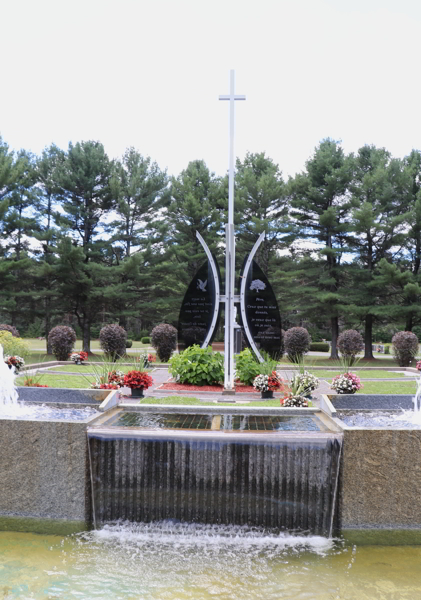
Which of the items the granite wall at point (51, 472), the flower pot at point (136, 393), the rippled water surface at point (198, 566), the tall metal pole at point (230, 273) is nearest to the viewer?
the rippled water surface at point (198, 566)

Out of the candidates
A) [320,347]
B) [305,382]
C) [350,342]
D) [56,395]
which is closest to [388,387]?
[305,382]

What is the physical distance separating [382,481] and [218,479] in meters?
1.65

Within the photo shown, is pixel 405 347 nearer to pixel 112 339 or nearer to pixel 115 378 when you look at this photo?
pixel 112 339

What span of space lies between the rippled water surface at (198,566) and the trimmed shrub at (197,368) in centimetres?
656

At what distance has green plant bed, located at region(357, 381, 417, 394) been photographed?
36.3 feet

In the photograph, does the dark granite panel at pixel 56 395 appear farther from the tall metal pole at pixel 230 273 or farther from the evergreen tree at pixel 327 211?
the evergreen tree at pixel 327 211

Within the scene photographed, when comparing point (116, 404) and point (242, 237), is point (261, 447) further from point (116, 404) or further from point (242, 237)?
point (242, 237)

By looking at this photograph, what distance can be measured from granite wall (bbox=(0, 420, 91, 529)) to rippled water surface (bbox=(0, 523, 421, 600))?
1.14 feet

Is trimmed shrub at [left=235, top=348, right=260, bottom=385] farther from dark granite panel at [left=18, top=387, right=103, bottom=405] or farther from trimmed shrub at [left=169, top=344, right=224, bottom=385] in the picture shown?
dark granite panel at [left=18, top=387, right=103, bottom=405]

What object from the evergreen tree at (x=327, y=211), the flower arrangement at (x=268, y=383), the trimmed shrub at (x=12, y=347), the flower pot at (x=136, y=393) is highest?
the evergreen tree at (x=327, y=211)

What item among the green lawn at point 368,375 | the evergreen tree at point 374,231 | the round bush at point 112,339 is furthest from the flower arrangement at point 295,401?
the evergreen tree at point 374,231

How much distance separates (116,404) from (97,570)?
9.67 ft

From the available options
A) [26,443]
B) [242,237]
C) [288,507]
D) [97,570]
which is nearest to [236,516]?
[288,507]

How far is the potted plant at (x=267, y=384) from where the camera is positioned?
1017 centimetres
